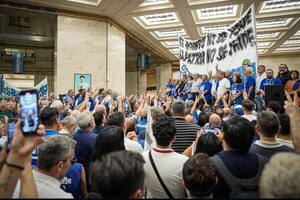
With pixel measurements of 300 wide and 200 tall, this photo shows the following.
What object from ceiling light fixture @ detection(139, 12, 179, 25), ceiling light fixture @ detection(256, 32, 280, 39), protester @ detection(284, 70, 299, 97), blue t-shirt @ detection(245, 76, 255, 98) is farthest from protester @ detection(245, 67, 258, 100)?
ceiling light fixture @ detection(256, 32, 280, 39)

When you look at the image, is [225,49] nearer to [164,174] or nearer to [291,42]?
[164,174]

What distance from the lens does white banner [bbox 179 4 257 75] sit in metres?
7.50

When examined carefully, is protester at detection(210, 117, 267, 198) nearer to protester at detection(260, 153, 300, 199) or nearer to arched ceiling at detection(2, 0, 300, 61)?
protester at detection(260, 153, 300, 199)

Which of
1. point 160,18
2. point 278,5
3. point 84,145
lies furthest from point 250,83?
point 160,18

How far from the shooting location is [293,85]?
7.40 metres

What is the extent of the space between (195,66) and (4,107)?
7.19 m

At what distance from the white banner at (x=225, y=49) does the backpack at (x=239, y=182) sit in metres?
5.89

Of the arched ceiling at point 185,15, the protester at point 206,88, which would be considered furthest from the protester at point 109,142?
the arched ceiling at point 185,15

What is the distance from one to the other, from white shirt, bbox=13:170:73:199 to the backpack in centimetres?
111

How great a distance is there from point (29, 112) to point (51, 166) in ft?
1.94

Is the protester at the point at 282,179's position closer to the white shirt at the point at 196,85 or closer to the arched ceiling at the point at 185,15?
the white shirt at the point at 196,85

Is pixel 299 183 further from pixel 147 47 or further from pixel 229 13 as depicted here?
pixel 147 47

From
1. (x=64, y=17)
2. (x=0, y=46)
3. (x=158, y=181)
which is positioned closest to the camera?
(x=158, y=181)

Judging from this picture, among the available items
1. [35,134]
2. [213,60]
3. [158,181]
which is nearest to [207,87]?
[213,60]
